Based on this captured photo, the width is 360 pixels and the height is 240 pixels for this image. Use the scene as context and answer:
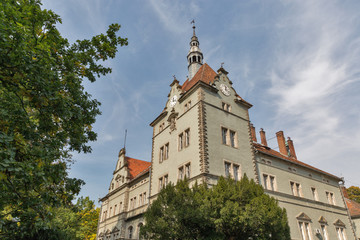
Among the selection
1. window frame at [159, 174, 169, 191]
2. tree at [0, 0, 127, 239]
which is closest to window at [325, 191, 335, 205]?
window frame at [159, 174, 169, 191]

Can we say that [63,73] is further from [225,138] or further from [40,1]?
[225,138]

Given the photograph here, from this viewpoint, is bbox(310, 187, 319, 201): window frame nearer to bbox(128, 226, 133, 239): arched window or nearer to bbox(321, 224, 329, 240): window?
bbox(321, 224, 329, 240): window

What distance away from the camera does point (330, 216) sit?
30922 millimetres

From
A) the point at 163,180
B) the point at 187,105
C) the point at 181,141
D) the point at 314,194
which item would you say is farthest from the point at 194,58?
the point at 314,194

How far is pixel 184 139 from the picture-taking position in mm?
24094

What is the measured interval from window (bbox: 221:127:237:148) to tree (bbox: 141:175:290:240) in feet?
21.4

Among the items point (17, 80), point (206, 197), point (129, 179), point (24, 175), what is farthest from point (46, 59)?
point (129, 179)

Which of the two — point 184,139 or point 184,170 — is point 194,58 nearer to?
point 184,139

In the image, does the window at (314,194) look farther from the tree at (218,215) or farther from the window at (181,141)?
the window at (181,141)

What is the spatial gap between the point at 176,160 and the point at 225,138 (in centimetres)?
514

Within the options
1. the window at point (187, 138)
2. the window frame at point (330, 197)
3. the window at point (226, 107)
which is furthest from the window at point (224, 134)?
the window frame at point (330, 197)

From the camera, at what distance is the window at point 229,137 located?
77.4 ft

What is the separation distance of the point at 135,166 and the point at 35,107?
3069cm

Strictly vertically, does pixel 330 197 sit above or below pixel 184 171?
above
